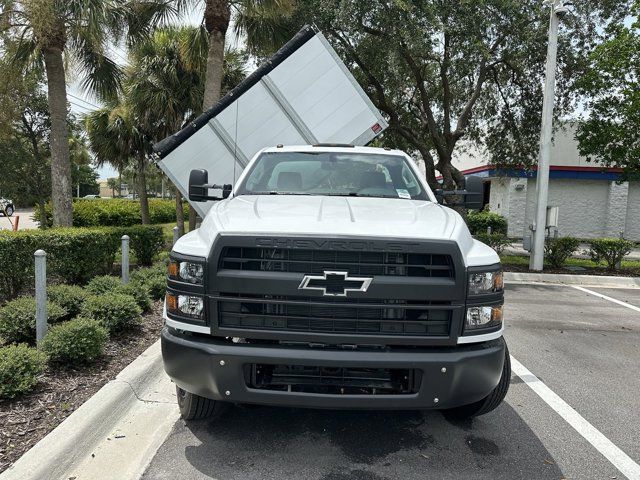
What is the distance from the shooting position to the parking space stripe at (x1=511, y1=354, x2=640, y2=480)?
10.5 ft

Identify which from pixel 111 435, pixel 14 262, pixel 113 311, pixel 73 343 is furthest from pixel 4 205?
pixel 111 435

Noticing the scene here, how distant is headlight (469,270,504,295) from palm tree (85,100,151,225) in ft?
56.4

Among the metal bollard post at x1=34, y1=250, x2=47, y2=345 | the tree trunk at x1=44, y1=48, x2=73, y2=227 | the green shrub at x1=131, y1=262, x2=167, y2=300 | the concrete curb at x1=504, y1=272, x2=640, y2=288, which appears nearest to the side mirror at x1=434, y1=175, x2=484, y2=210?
the metal bollard post at x1=34, y1=250, x2=47, y2=345

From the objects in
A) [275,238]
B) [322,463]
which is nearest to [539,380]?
[322,463]

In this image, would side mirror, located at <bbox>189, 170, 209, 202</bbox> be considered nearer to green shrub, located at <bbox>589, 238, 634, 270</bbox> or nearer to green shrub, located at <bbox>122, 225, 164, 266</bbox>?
green shrub, located at <bbox>122, 225, 164, 266</bbox>

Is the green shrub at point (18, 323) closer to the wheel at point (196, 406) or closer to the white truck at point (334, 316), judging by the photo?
the wheel at point (196, 406)

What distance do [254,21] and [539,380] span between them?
1030cm

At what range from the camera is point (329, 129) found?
760cm

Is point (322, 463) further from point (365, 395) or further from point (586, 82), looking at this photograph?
point (586, 82)

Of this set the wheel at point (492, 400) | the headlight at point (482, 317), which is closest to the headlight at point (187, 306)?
the headlight at point (482, 317)

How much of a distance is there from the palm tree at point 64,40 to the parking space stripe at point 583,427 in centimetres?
804

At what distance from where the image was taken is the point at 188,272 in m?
2.99

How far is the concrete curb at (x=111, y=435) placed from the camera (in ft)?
9.47

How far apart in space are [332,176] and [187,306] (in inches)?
79.7
